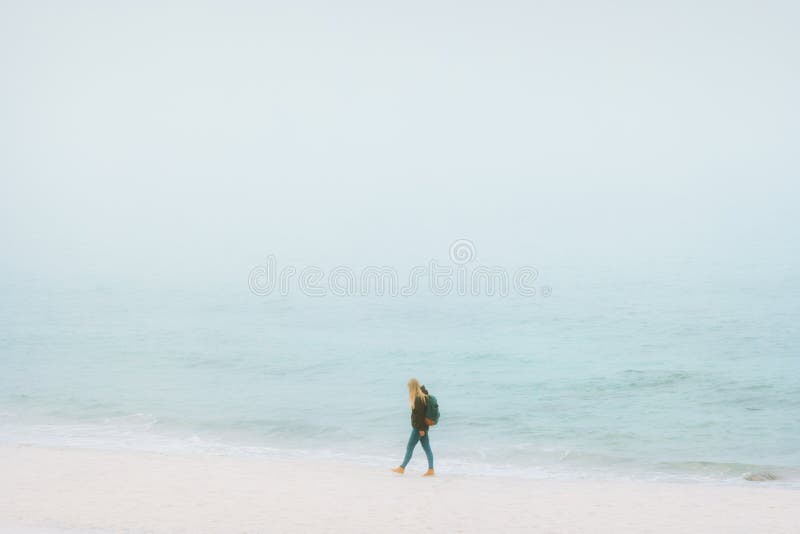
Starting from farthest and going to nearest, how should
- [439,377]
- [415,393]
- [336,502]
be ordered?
[439,377] < [415,393] < [336,502]

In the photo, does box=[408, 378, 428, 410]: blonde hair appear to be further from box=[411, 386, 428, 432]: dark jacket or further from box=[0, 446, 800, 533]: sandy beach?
box=[0, 446, 800, 533]: sandy beach

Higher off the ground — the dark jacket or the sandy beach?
the dark jacket

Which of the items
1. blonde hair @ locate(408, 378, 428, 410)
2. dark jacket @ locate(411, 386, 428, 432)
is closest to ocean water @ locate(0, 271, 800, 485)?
dark jacket @ locate(411, 386, 428, 432)

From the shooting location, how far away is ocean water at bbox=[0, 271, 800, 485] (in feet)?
60.7

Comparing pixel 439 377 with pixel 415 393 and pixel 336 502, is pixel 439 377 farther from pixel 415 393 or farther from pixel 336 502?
pixel 336 502

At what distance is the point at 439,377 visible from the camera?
28.9 m

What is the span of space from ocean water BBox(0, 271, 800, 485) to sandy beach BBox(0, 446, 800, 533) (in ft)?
10.3

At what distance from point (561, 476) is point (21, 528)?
9157mm

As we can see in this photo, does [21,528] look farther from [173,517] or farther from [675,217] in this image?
[675,217]

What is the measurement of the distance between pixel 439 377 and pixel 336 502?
17.1 meters

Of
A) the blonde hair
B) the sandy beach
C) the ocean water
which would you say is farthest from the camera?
the ocean water

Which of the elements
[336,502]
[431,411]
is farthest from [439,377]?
[336,502]

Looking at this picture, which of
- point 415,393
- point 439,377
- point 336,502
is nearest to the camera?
point 336,502

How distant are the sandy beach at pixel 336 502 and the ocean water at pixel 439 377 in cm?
313
